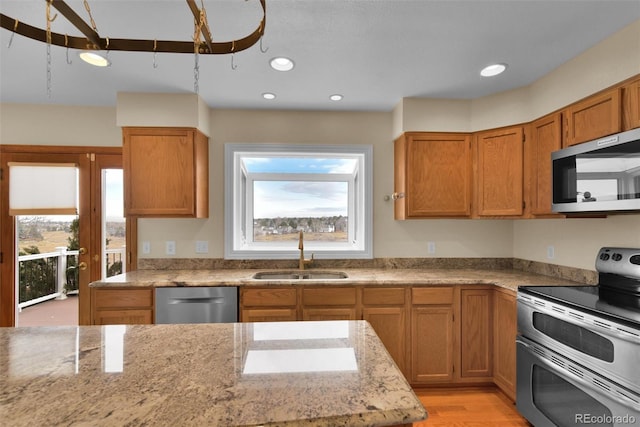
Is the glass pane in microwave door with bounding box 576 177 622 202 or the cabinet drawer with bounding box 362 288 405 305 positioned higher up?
the glass pane in microwave door with bounding box 576 177 622 202

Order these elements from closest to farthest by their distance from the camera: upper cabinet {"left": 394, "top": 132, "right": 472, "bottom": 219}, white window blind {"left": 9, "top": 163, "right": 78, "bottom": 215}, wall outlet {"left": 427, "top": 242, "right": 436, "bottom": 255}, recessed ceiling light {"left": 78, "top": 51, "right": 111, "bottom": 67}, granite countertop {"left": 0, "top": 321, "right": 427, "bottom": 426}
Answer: granite countertop {"left": 0, "top": 321, "right": 427, "bottom": 426}, recessed ceiling light {"left": 78, "top": 51, "right": 111, "bottom": 67}, upper cabinet {"left": 394, "top": 132, "right": 472, "bottom": 219}, white window blind {"left": 9, "top": 163, "right": 78, "bottom": 215}, wall outlet {"left": 427, "top": 242, "right": 436, "bottom": 255}

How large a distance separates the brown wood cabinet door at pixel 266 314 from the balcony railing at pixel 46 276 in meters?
1.83

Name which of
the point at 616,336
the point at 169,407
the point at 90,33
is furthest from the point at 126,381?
the point at 616,336

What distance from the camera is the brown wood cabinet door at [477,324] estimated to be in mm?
2492

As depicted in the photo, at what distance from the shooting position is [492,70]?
2.28 m

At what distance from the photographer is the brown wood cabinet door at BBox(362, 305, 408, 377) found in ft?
8.08

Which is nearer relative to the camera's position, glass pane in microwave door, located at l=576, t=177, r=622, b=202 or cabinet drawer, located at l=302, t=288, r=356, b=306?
glass pane in microwave door, located at l=576, t=177, r=622, b=202

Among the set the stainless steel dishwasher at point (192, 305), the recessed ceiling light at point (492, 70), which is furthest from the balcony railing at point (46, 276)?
the recessed ceiling light at point (492, 70)

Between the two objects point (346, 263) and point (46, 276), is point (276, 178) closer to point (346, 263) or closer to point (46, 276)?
point (346, 263)

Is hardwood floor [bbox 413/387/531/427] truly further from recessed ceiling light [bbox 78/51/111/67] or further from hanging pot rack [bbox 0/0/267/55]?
recessed ceiling light [bbox 78/51/111/67]

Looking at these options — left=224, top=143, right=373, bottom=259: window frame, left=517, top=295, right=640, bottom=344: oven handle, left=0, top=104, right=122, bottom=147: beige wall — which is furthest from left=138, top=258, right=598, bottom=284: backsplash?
left=0, top=104, right=122, bottom=147: beige wall

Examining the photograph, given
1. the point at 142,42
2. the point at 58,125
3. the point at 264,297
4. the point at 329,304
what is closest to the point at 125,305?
the point at 264,297

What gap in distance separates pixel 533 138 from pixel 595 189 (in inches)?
32.0

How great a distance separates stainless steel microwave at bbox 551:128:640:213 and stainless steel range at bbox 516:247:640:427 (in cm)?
44
